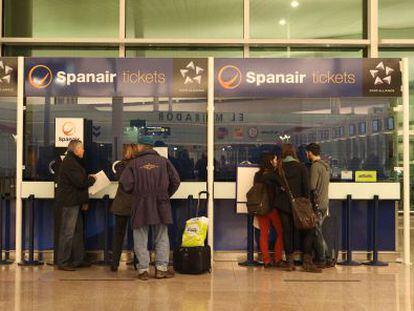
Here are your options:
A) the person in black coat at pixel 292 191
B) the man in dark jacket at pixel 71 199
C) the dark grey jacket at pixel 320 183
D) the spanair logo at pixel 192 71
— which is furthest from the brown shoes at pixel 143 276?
the spanair logo at pixel 192 71

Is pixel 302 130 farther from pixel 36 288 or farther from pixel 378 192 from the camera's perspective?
pixel 36 288

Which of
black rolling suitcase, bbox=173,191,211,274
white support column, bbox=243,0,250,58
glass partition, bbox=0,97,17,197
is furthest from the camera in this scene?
white support column, bbox=243,0,250,58

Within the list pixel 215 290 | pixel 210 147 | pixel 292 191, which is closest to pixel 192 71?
pixel 210 147

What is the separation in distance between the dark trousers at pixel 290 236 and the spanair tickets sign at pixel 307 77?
160cm

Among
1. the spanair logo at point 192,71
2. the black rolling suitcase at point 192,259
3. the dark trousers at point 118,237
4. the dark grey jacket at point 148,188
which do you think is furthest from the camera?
the spanair logo at point 192,71

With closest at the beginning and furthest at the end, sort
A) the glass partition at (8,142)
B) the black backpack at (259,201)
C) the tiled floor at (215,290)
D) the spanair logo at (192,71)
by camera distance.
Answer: the tiled floor at (215,290), the black backpack at (259,201), the spanair logo at (192,71), the glass partition at (8,142)

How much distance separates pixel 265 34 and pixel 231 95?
2.25m

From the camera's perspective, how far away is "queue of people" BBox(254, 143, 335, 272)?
294 inches

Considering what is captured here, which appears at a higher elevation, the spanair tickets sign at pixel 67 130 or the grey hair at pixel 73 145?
the spanair tickets sign at pixel 67 130

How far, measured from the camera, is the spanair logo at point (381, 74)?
26.0 feet

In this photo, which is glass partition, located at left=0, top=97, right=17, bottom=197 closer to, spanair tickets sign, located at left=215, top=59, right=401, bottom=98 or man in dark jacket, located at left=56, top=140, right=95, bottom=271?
man in dark jacket, located at left=56, top=140, right=95, bottom=271

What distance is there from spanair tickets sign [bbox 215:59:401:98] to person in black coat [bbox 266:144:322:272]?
2.91ft

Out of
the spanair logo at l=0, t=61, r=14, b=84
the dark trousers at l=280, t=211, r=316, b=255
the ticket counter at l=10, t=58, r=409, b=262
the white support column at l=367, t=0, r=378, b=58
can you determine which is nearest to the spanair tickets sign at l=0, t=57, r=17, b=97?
the spanair logo at l=0, t=61, r=14, b=84

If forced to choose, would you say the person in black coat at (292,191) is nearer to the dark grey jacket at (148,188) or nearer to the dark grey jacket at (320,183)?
the dark grey jacket at (320,183)
